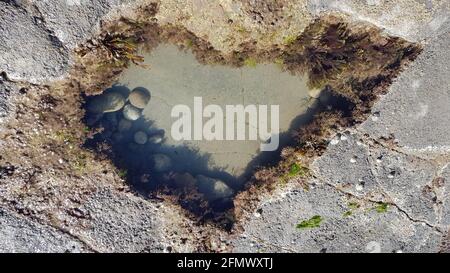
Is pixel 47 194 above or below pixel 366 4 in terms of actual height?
below

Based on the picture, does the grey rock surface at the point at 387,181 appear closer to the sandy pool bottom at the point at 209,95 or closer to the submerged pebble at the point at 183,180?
the sandy pool bottom at the point at 209,95

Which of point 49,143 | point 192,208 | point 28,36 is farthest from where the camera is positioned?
point 192,208

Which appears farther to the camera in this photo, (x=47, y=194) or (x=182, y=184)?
(x=182, y=184)

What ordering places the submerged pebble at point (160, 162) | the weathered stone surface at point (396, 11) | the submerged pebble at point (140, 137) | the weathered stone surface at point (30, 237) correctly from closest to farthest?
the weathered stone surface at point (396, 11)
the weathered stone surface at point (30, 237)
the submerged pebble at point (140, 137)
the submerged pebble at point (160, 162)

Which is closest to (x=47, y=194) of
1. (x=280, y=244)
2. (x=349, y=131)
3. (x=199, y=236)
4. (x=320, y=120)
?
(x=199, y=236)

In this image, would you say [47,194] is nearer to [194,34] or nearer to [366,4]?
[194,34]

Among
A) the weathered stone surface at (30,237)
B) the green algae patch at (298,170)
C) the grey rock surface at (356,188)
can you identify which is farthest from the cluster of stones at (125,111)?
the green algae patch at (298,170)

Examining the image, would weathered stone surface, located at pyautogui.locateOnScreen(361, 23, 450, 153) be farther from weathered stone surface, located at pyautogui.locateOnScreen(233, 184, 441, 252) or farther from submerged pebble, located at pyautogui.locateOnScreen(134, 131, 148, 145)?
submerged pebble, located at pyautogui.locateOnScreen(134, 131, 148, 145)
